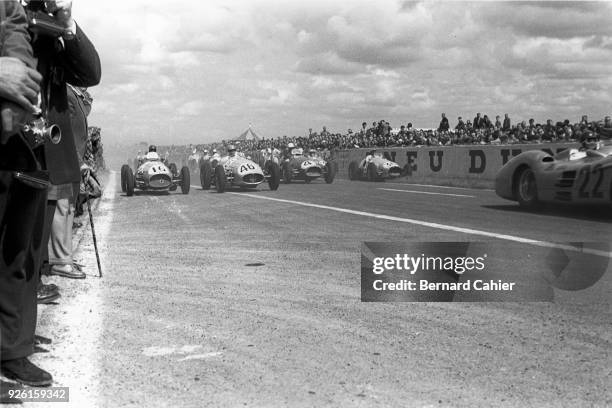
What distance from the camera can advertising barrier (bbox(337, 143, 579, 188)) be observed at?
58.7 feet

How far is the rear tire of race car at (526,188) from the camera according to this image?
1105 cm

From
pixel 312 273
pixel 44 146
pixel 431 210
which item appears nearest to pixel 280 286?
pixel 312 273

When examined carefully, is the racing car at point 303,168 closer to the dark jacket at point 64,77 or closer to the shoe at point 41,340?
the shoe at point 41,340

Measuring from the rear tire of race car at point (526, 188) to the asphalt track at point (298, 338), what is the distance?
404 centimetres

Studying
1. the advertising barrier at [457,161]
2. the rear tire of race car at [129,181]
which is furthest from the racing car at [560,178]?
the rear tire of race car at [129,181]

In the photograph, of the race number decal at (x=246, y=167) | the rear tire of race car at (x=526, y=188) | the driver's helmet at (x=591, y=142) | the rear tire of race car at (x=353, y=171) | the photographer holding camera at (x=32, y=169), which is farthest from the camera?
the rear tire of race car at (x=353, y=171)

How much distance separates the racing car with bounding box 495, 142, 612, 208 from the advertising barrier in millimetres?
4488

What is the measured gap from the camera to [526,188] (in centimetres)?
1127

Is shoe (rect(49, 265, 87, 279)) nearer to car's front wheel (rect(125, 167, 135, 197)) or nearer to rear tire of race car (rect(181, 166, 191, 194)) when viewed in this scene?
car's front wheel (rect(125, 167, 135, 197))

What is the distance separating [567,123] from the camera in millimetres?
20625

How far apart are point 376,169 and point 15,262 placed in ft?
72.3

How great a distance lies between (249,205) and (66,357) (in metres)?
9.97

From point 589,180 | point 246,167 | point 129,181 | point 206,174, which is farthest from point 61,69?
point 206,174

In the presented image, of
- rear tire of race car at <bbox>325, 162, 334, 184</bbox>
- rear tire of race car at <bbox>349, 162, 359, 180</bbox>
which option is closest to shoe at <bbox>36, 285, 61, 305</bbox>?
rear tire of race car at <bbox>325, 162, 334, 184</bbox>
